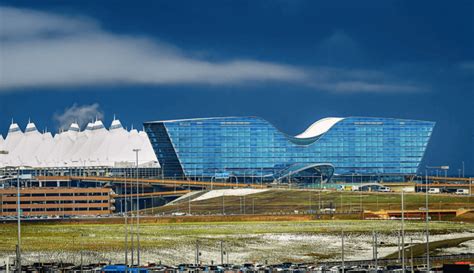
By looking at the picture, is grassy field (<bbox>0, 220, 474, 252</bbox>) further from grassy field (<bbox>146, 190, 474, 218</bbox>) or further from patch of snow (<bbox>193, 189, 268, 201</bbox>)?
patch of snow (<bbox>193, 189, 268, 201</bbox>)

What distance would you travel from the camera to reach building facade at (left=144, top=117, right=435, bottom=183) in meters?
158

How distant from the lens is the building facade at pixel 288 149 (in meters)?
158

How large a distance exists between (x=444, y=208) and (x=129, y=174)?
6893cm

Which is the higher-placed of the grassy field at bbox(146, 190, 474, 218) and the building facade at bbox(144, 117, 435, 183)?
the building facade at bbox(144, 117, 435, 183)

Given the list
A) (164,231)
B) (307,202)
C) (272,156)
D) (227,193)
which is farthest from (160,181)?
(164,231)

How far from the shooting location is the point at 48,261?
62.2m

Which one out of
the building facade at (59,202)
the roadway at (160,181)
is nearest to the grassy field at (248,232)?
the building facade at (59,202)

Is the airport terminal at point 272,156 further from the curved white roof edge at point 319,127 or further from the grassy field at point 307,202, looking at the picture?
the grassy field at point 307,202

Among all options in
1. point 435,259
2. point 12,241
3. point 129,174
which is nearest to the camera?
point 435,259

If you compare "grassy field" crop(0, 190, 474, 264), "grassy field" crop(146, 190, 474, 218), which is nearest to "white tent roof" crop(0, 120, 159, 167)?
"grassy field" crop(146, 190, 474, 218)

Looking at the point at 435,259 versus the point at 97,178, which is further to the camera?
the point at 97,178

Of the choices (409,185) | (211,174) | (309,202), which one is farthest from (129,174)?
(309,202)

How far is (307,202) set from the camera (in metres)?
119

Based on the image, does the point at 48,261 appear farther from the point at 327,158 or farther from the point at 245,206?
the point at 327,158
